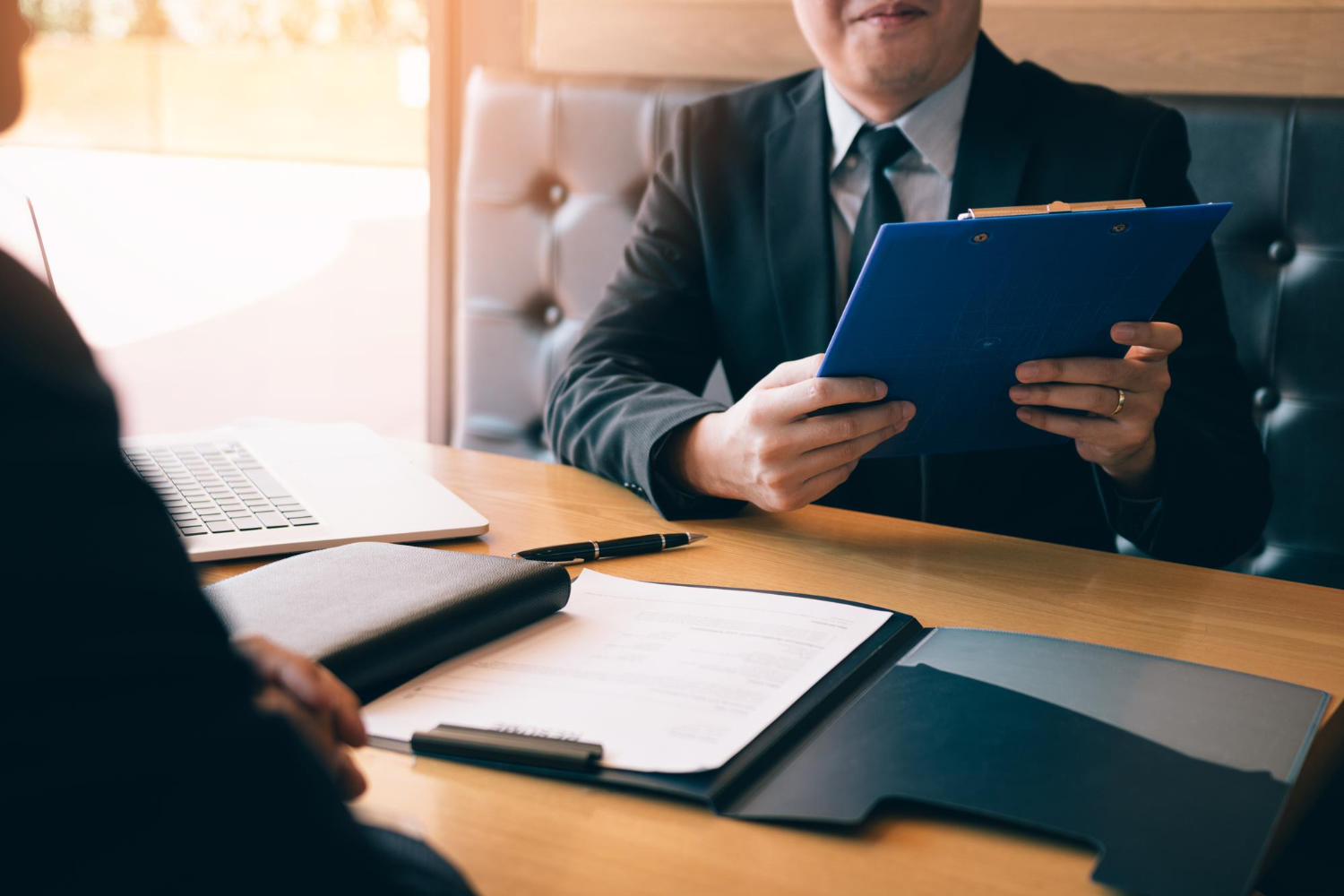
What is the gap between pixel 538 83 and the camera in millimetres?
1764

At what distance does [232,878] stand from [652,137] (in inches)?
58.6

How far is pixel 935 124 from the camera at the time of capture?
1.33 meters

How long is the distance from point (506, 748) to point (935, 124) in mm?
1001

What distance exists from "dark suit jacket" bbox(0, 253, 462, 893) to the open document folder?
248 millimetres

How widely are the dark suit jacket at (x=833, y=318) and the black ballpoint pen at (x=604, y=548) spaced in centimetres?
10

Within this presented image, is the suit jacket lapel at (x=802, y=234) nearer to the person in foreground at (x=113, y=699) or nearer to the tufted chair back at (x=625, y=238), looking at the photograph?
the tufted chair back at (x=625, y=238)

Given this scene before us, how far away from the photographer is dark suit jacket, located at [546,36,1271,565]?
111 centimetres

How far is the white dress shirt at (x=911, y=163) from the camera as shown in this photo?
1324 millimetres

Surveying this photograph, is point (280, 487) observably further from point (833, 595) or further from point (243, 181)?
point (243, 181)

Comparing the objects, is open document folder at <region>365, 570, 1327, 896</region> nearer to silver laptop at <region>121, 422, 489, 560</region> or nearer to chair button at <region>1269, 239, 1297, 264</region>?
silver laptop at <region>121, 422, 489, 560</region>

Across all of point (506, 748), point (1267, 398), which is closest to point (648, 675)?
point (506, 748)

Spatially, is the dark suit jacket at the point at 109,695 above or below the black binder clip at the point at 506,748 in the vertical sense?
above

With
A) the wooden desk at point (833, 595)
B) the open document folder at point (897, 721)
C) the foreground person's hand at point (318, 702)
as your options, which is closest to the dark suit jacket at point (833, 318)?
the wooden desk at point (833, 595)

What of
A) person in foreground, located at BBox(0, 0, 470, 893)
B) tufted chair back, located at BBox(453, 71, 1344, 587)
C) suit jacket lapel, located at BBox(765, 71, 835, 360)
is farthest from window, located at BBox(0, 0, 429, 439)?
person in foreground, located at BBox(0, 0, 470, 893)
